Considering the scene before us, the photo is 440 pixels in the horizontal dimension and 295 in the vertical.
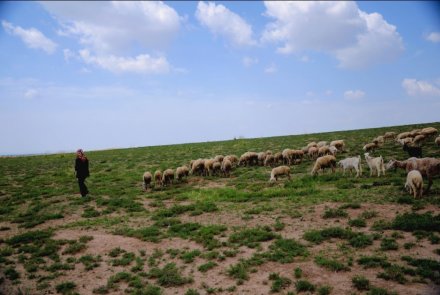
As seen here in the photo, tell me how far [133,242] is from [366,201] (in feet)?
30.1

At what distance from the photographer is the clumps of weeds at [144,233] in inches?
481

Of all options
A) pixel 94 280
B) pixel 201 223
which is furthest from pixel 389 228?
pixel 94 280

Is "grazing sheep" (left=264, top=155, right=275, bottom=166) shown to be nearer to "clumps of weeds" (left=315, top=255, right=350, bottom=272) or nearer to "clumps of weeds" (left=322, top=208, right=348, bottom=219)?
"clumps of weeds" (left=322, top=208, right=348, bottom=219)

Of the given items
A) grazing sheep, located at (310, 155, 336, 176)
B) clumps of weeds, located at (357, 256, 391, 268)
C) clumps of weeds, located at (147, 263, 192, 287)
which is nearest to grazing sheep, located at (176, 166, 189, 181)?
grazing sheep, located at (310, 155, 336, 176)

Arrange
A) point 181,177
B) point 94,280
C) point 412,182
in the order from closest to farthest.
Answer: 1. point 94,280
2. point 412,182
3. point 181,177

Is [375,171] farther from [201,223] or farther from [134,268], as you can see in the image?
[134,268]

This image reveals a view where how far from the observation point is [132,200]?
58.6 ft

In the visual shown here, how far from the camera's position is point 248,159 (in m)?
26.6

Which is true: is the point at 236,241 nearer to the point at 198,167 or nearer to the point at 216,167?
the point at 216,167

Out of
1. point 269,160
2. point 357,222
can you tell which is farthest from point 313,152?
point 357,222

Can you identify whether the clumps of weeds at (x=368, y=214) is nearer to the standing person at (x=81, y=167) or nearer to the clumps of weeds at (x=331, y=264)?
the clumps of weeds at (x=331, y=264)

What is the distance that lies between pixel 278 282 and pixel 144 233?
592 cm

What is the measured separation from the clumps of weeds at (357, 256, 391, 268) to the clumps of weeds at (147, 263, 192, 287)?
4672mm

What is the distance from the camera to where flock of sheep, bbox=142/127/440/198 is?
14.2 metres
